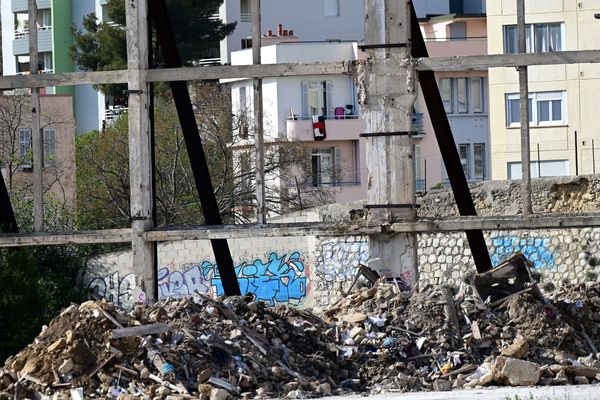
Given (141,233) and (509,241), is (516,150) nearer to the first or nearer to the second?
(509,241)

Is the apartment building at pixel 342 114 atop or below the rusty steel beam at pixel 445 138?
atop

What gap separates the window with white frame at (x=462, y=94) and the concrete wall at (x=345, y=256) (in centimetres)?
2228

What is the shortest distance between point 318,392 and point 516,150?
118 feet

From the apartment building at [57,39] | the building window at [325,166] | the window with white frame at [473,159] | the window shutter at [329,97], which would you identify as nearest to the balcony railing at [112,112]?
the apartment building at [57,39]

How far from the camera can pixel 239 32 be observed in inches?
2443

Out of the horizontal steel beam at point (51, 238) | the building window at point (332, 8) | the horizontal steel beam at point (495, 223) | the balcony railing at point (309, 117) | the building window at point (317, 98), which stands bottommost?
the horizontal steel beam at point (51, 238)

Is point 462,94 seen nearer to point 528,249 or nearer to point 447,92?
point 447,92

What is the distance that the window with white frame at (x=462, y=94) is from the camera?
5469 cm

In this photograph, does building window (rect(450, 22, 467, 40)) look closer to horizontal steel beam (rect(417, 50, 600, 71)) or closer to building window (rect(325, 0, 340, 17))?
building window (rect(325, 0, 340, 17))

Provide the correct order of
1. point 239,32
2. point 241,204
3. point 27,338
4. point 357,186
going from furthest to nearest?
point 239,32 < point 357,186 < point 241,204 < point 27,338

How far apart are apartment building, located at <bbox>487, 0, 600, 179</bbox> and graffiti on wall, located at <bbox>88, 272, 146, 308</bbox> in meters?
16.2

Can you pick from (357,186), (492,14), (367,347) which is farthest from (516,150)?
(367,347)

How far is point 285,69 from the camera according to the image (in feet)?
47.1

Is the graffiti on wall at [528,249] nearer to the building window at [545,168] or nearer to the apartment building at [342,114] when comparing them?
the building window at [545,168]
